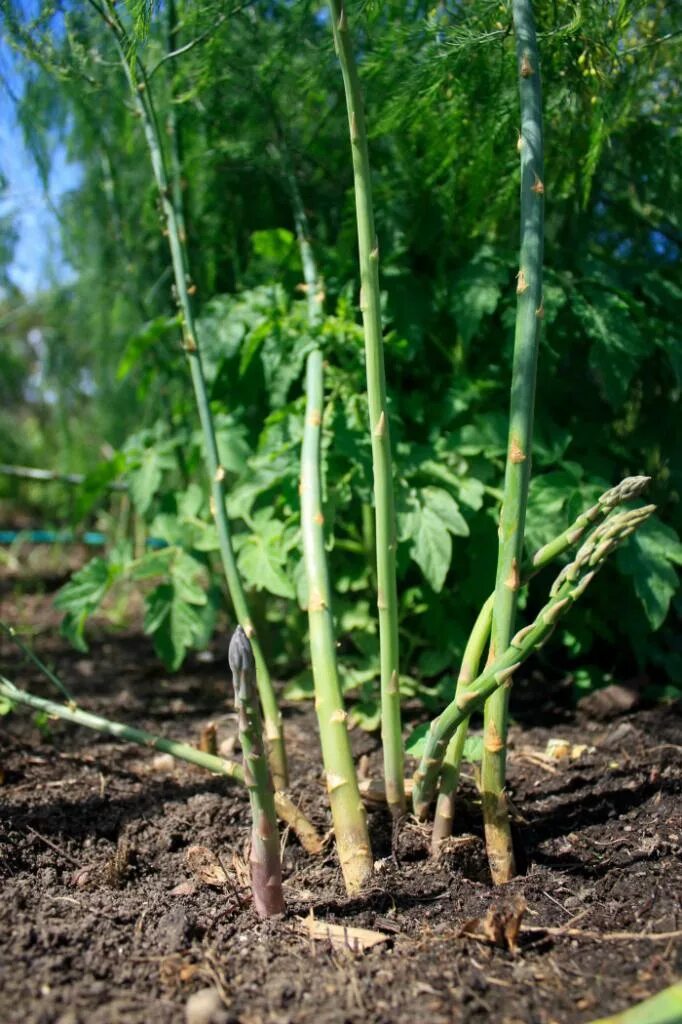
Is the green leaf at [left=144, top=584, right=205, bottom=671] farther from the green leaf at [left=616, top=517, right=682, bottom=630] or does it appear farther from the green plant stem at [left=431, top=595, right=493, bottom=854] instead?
the green leaf at [left=616, top=517, right=682, bottom=630]

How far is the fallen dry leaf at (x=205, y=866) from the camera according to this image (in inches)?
71.8

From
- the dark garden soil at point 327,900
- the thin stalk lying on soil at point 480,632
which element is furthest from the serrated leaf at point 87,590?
the thin stalk lying on soil at point 480,632

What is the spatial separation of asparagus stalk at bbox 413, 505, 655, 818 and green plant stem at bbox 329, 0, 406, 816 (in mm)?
166

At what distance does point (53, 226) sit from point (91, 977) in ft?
13.3

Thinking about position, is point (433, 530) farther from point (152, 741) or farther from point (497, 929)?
point (497, 929)

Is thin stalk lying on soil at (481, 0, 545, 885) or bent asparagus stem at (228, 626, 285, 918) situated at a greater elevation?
thin stalk lying on soil at (481, 0, 545, 885)

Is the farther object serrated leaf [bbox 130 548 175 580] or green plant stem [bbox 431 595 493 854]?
serrated leaf [bbox 130 548 175 580]

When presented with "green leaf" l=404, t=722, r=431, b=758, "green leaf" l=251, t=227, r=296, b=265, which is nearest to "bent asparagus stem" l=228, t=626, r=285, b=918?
"green leaf" l=404, t=722, r=431, b=758

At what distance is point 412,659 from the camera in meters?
3.01

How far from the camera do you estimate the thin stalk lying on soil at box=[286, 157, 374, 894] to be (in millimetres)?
1764

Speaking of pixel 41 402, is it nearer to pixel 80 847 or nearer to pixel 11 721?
pixel 11 721

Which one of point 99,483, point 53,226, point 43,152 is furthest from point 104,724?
point 53,226

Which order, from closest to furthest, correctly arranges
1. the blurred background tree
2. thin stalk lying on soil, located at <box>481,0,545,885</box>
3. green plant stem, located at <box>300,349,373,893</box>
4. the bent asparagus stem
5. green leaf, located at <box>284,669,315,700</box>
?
the bent asparagus stem, thin stalk lying on soil, located at <box>481,0,545,885</box>, green plant stem, located at <box>300,349,373,893</box>, the blurred background tree, green leaf, located at <box>284,669,315,700</box>

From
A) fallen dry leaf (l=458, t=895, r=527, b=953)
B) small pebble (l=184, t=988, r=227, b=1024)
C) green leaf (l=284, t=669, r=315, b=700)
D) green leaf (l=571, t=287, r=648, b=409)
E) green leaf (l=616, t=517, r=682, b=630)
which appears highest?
green leaf (l=571, t=287, r=648, b=409)
